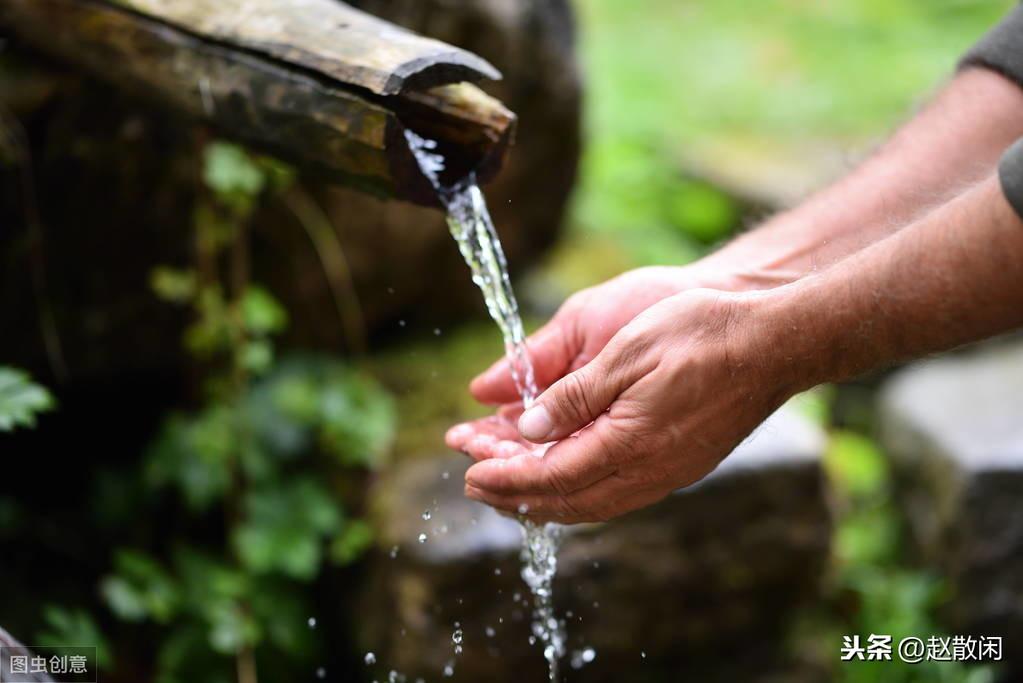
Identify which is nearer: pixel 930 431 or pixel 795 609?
pixel 795 609

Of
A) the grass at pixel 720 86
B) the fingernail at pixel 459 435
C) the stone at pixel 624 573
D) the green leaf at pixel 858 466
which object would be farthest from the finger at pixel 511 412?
the green leaf at pixel 858 466

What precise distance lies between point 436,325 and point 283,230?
0.78 meters

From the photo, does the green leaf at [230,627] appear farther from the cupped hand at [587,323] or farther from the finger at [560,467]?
the finger at [560,467]

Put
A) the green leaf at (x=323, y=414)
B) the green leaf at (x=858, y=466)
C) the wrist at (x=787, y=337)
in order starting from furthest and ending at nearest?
the green leaf at (x=858, y=466) → the green leaf at (x=323, y=414) → the wrist at (x=787, y=337)

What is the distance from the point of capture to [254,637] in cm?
282

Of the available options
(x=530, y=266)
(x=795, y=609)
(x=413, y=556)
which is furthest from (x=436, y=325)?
(x=795, y=609)

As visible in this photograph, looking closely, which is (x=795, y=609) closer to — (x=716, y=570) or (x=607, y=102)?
(x=716, y=570)

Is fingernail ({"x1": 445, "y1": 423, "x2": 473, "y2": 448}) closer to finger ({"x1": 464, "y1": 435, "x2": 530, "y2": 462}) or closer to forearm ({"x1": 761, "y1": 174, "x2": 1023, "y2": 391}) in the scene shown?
finger ({"x1": 464, "y1": 435, "x2": 530, "y2": 462})

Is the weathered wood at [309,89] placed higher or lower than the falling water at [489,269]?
higher

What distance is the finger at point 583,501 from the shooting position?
175cm

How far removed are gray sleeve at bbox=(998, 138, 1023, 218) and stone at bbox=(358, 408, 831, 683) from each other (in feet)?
4.78

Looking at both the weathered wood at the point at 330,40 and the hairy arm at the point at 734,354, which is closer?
the hairy arm at the point at 734,354

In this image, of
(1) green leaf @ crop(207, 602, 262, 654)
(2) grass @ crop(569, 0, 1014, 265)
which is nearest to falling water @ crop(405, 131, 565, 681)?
(1) green leaf @ crop(207, 602, 262, 654)

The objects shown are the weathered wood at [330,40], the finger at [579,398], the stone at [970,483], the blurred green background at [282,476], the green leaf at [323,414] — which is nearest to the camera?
the finger at [579,398]
